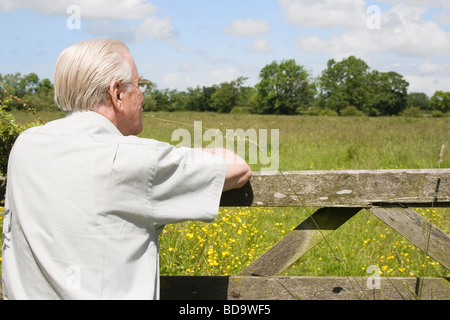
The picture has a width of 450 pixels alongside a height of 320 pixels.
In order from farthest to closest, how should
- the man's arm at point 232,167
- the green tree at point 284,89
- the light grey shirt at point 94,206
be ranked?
the green tree at point 284,89 < the man's arm at point 232,167 < the light grey shirt at point 94,206

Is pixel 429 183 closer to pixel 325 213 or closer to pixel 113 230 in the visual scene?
pixel 325 213

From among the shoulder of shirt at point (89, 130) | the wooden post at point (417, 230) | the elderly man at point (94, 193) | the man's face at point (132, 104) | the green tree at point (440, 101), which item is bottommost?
the wooden post at point (417, 230)

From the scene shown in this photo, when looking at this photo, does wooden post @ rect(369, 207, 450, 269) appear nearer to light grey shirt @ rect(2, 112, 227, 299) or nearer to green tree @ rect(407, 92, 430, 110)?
light grey shirt @ rect(2, 112, 227, 299)

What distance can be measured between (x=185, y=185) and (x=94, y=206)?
32 centimetres

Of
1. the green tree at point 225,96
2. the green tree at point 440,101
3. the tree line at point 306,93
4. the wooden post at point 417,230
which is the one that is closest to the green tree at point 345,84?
the tree line at point 306,93

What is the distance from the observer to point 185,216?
152 cm

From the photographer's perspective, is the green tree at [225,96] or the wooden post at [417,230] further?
the green tree at [225,96]

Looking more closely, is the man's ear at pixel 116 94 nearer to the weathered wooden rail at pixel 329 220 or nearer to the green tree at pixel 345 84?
the weathered wooden rail at pixel 329 220

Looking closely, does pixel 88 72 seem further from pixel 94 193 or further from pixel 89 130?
pixel 94 193

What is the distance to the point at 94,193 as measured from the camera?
1427mm

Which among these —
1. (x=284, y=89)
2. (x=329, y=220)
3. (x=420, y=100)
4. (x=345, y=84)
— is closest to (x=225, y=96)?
(x=284, y=89)

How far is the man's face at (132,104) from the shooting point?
165cm
